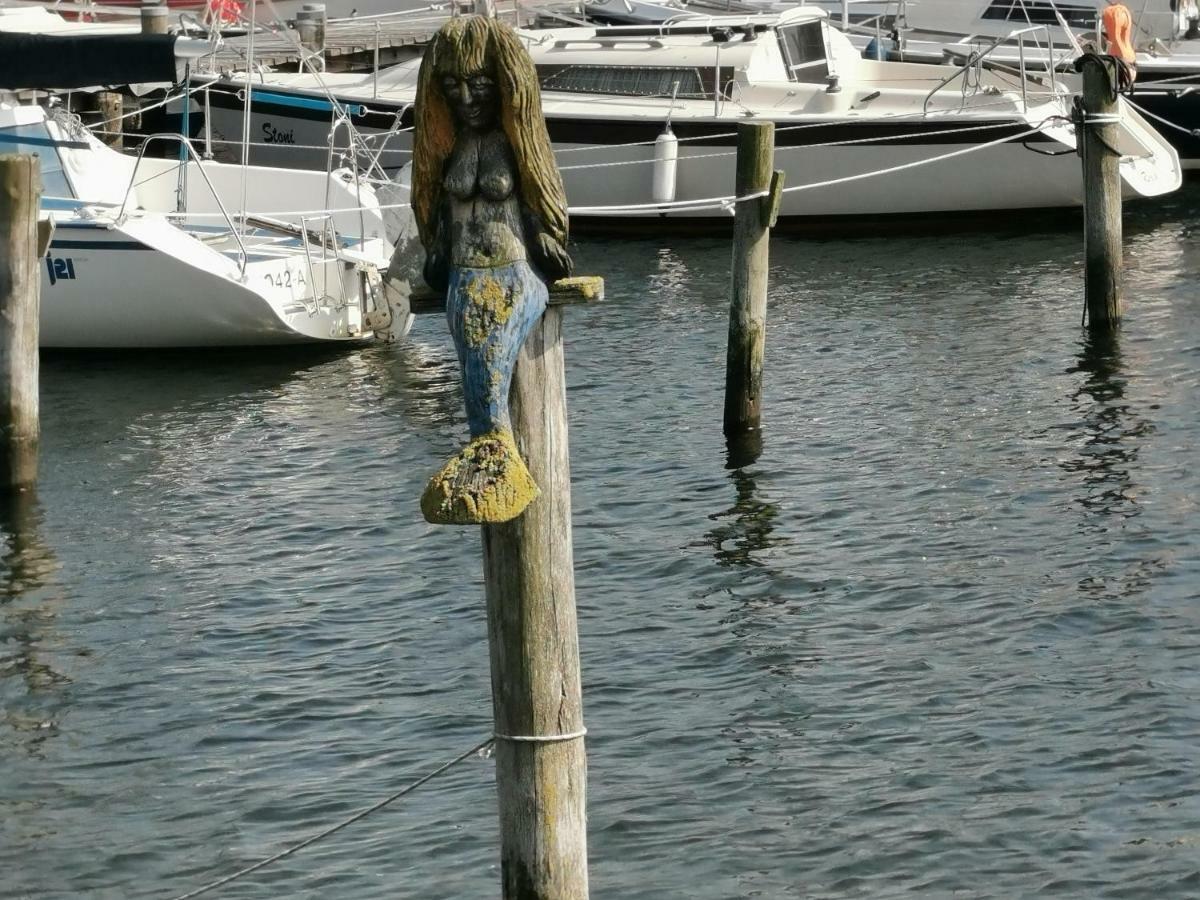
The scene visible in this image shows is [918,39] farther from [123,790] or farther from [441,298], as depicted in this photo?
[441,298]

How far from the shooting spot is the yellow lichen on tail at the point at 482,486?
562 centimetres

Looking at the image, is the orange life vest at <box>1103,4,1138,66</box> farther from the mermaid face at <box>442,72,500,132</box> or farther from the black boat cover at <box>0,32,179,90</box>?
the mermaid face at <box>442,72,500,132</box>

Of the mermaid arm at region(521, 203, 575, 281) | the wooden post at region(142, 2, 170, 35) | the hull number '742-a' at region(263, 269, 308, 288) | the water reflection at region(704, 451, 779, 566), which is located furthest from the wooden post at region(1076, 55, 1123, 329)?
the wooden post at region(142, 2, 170, 35)

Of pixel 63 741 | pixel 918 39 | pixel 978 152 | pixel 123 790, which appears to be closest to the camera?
pixel 123 790

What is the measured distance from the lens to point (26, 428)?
44.2 ft

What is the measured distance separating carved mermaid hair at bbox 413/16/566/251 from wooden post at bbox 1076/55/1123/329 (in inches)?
431

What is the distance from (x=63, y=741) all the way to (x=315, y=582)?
8.46 ft

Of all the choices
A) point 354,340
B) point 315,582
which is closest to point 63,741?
point 315,582

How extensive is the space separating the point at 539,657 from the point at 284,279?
1181 centimetres

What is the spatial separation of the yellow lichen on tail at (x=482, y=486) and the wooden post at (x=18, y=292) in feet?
26.4

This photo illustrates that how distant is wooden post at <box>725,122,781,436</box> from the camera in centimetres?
1359

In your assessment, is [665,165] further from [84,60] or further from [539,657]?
[539,657]

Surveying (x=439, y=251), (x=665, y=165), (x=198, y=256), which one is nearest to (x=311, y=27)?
(x=665, y=165)

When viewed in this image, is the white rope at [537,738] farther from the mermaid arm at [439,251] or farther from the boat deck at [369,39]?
the boat deck at [369,39]
